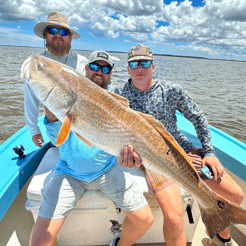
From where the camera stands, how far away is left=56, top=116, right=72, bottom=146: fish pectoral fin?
5.41 ft

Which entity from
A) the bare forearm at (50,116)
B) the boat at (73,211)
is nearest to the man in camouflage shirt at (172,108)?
the boat at (73,211)

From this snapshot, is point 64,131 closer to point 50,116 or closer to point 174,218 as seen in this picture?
point 50,116

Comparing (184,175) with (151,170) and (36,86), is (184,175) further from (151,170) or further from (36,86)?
(36,86)

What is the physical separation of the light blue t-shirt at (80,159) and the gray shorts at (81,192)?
7 centimetres

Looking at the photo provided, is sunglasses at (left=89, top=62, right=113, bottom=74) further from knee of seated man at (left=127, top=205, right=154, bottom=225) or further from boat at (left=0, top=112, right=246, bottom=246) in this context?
knee of seated man at (left=127, top=205, right=154, bottom=225)

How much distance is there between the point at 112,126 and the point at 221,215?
1296 mm

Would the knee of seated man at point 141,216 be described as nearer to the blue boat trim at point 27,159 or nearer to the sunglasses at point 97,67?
the blue boat trim at point 27,159

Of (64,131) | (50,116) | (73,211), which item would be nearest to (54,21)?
(50,116)

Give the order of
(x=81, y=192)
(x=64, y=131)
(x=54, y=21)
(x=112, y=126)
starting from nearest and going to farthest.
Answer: (x=64, y=131)
(x=112, y=126)
(x=81, y=192)
(x=54, y=21)

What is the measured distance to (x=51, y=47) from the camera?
137 inches

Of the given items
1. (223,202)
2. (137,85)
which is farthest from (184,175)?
(137,85)

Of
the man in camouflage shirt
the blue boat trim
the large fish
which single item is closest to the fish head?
the large fish

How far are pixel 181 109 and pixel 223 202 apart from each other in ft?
4.47

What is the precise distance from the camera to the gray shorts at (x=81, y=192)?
2041 millimetres
